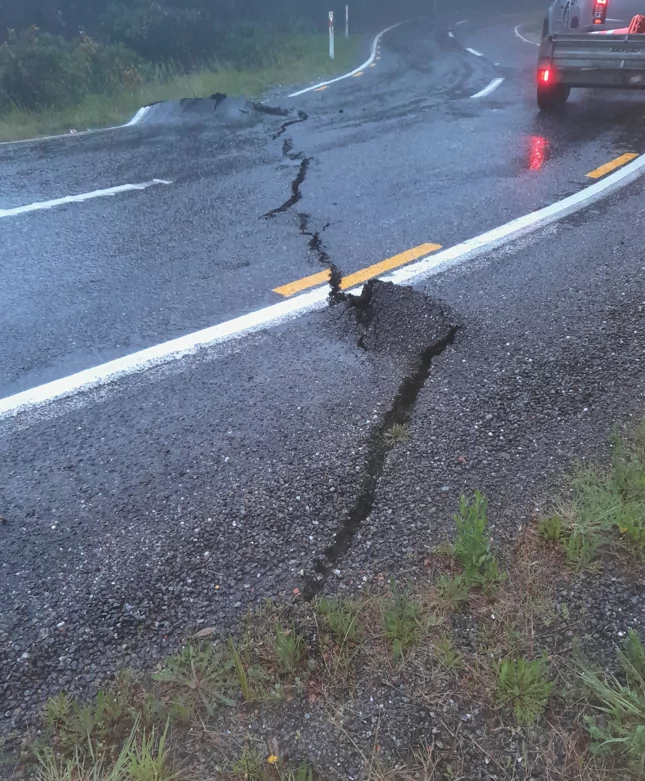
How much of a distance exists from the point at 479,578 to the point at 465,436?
0.82 meters

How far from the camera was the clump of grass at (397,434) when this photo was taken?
2.84 m

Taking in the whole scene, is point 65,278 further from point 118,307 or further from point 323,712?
point 323,712

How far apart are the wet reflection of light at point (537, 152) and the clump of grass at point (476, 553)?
4996mm

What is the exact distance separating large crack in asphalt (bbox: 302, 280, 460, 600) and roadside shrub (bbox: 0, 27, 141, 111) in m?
8.26

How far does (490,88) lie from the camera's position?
34.4ft

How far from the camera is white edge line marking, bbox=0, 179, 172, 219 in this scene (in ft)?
18.8

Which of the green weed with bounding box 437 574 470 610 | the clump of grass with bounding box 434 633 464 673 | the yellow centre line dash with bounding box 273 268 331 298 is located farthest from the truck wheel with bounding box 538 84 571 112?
the clump of grass with bounding box 434 633 464 673

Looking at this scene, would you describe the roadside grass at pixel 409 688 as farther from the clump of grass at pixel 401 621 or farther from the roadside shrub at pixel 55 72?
the roadside shrub at pixel 55 72

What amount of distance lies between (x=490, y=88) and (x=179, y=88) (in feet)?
16.6

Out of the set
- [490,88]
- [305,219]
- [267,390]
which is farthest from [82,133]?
[267,390]

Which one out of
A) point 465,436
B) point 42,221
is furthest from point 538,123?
point 465,436

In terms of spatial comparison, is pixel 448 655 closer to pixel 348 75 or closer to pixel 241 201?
pixel 241 201

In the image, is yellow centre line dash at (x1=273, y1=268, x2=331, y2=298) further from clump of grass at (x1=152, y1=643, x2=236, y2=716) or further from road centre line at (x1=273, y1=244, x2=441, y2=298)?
clump of grass at (x1=152, y1=643, x2=236, y2=716)

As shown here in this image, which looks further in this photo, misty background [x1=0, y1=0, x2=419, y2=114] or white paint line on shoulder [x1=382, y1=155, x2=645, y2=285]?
misty background [x1=0, y1=0, x2=419, y2=114]
